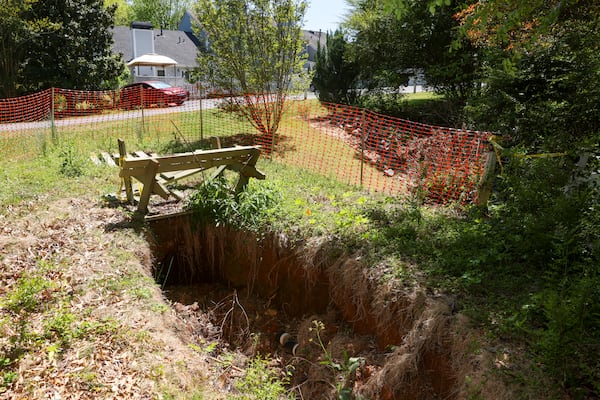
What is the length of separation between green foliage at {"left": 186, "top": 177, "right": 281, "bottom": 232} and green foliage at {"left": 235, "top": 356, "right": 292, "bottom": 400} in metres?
1.67

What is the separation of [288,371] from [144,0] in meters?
58.0

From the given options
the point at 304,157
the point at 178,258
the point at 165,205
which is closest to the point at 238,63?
the point at 304,157

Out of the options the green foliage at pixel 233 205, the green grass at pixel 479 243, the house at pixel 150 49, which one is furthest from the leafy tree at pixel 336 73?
the house at pixel 150 49

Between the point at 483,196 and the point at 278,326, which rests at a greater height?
the point at 483,196

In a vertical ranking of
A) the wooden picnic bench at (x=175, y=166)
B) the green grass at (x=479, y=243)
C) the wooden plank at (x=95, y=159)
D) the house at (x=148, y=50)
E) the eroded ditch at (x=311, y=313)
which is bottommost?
the eroded ditch at (x=311, y=313)

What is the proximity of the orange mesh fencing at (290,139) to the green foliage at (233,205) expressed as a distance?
131 centimetres

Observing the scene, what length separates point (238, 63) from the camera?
10.6 meters

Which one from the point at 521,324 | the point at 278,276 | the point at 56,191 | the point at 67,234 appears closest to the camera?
the point at 521,324

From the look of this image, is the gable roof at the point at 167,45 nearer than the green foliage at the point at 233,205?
No

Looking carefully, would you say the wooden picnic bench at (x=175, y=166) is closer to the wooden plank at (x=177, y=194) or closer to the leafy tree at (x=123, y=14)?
the wooden plank at (x=177, y=194)

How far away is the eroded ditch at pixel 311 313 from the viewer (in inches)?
135

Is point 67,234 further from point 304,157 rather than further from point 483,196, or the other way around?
point 304,157

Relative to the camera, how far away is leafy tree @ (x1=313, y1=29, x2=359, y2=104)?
16781mm

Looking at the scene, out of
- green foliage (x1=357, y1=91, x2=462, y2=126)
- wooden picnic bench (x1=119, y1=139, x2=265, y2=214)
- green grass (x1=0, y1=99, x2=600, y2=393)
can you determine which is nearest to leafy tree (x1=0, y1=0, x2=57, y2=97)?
green grass (x1=0, y1=99, x2=600, y2=393)
